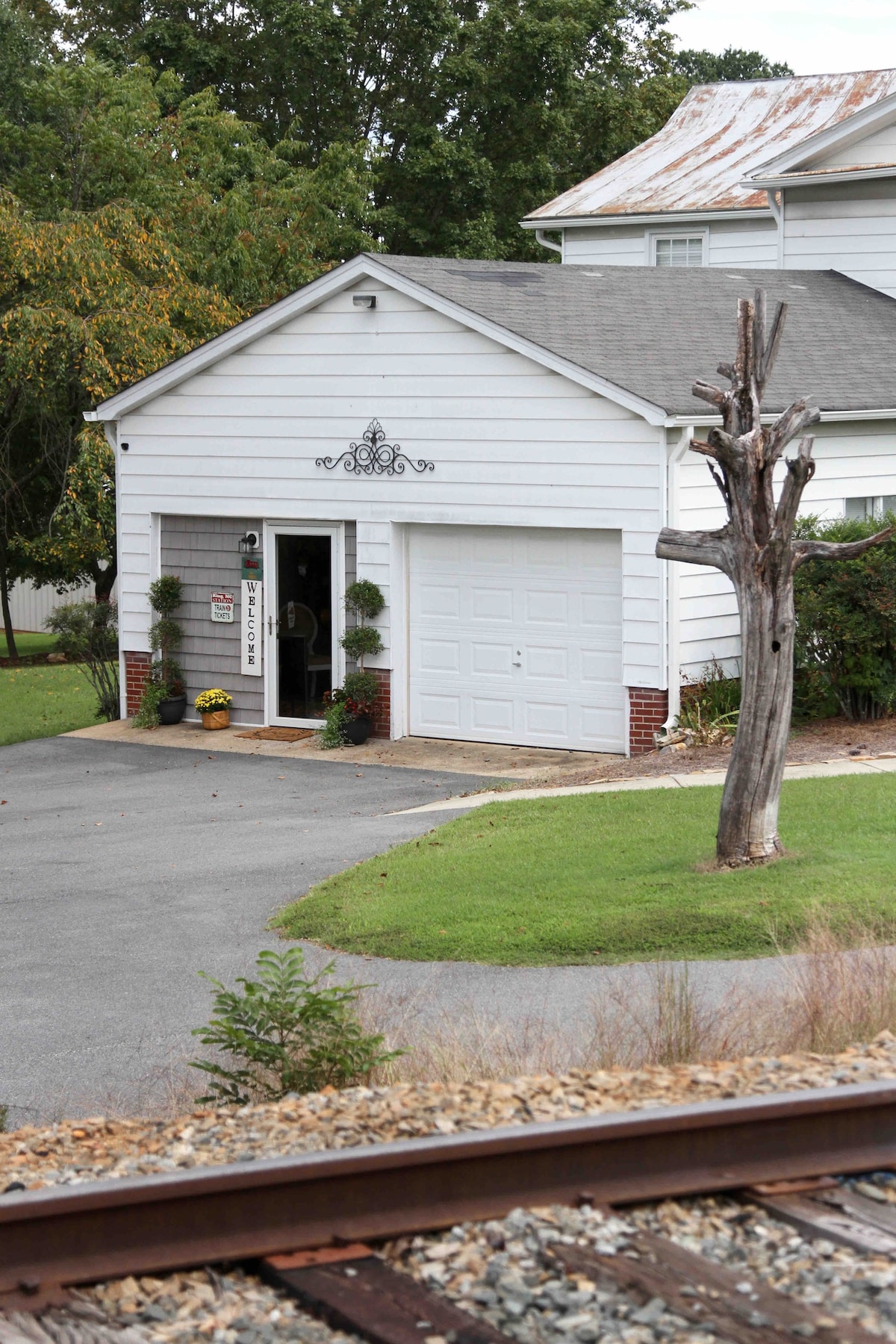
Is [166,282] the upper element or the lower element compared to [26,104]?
lower

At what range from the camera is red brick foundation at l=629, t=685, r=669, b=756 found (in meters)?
16.5

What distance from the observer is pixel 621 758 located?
16656 millimetres

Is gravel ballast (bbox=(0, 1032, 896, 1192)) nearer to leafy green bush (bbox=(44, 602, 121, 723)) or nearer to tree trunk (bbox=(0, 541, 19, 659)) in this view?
leafy green bush (bbox=(44, 602, 121, 723))

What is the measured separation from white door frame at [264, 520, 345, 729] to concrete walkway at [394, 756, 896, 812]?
4.08m

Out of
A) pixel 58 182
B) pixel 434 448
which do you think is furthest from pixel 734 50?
pixel 434 448

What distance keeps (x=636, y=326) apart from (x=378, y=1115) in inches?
581

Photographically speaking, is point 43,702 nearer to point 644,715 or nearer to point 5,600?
point 5,600

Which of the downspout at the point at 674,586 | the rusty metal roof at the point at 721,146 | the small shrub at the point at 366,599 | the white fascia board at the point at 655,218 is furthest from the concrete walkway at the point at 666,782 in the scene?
the rusty metal roof at the point at 721,146

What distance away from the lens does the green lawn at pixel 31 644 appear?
3625 centimetres

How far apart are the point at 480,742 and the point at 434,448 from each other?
10.9 ft

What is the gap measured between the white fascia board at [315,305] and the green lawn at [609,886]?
16.0 feet

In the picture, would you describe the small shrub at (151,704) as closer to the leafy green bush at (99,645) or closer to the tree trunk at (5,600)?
the leafy green bush at (99,645)

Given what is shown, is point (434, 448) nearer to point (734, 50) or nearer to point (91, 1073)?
point (91, 1073)

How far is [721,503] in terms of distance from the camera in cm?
1689
